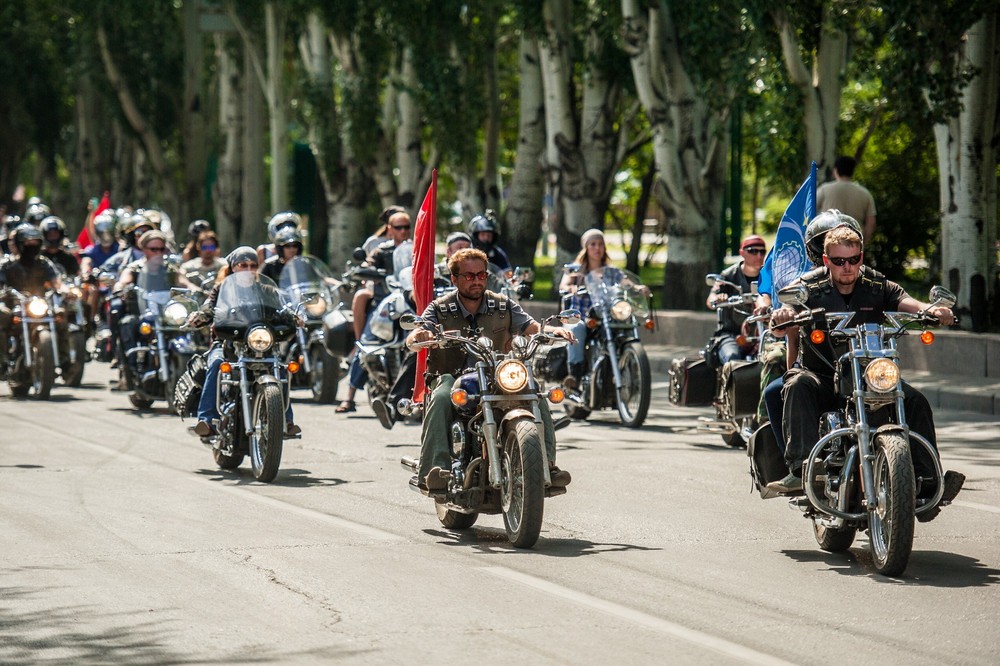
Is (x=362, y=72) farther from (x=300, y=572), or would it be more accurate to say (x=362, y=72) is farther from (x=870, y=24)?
(x=300, y=572)

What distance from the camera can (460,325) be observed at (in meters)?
9.42

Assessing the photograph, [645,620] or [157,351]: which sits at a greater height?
[157,351]

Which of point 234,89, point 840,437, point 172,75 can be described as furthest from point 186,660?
point 172,75

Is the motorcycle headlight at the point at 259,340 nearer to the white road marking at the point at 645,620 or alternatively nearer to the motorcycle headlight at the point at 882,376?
the white road marking at the point at 645,620

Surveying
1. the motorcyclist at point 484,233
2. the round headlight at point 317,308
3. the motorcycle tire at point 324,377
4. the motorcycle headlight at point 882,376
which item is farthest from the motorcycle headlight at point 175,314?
the motorcycle headlight at point 882,376

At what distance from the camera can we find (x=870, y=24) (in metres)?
19.3

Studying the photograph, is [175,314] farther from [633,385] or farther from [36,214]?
[36,214]

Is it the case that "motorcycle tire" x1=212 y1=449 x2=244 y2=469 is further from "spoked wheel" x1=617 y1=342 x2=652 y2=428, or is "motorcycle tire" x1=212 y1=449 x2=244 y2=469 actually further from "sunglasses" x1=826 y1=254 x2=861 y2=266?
"sunglasses" x1=826 y1=254 x2=861 y2=266

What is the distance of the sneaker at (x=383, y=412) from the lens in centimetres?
1330

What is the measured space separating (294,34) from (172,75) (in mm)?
10164

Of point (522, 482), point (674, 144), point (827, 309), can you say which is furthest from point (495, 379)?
point (674, 144)

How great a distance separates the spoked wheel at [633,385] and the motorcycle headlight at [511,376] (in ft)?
19.3

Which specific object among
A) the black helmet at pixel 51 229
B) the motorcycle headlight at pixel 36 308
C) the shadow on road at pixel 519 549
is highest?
the black helmet at pixel 51 229

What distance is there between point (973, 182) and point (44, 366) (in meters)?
9.95
